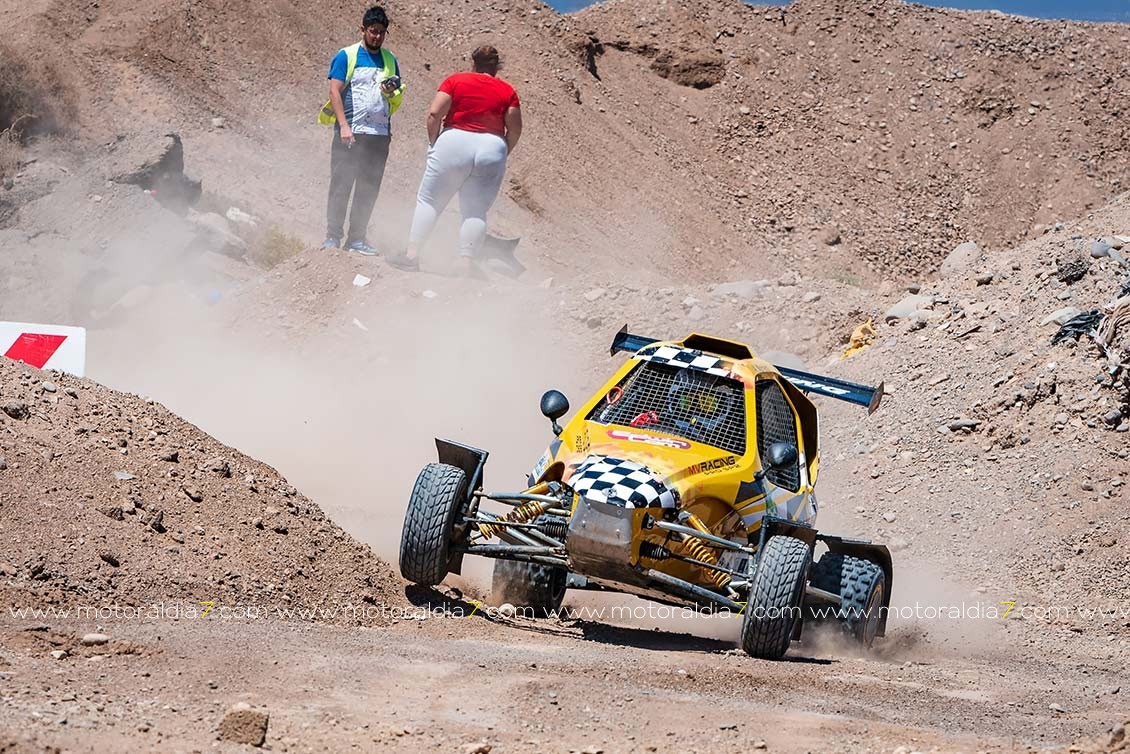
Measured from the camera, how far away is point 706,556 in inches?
354

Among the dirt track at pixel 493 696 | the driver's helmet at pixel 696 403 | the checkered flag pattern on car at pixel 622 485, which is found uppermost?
the driver's helmet at pixel 696 403

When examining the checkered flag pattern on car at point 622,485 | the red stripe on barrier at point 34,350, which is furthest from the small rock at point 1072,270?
the red stripe on barrier at point 34,350

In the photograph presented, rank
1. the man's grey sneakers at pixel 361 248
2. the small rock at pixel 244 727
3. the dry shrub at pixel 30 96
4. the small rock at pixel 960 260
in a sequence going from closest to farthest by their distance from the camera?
the small rock at pixel 244 727, the man's grey sneakers at pixel 361 248, the small rock at pixel 960 260, the dry shrub at pixel 30 96

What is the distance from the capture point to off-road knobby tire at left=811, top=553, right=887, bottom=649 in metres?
9.63

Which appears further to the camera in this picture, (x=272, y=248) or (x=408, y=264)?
(x=272, y=248)

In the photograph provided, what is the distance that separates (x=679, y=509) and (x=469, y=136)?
9258 mm

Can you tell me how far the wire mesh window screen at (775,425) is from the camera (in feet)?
32.6

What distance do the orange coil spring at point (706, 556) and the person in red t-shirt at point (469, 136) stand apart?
9.15 metres

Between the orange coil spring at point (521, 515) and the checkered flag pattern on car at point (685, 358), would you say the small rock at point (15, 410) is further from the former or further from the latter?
the checkered flag pattern on car at point (685, 358)

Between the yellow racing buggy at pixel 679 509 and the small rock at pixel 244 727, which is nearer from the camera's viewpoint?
the small rock at pixel 244 727

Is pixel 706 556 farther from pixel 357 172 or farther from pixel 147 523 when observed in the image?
pixel 357 172

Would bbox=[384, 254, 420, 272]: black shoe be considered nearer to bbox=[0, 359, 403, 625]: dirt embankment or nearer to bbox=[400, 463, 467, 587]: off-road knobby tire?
bbox=[0, 359, 403, 625]: dirt embankment

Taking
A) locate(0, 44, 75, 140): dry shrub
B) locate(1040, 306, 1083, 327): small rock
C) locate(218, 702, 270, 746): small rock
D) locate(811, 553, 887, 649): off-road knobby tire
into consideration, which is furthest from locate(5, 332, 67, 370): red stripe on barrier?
locate(0, 44, 75, 140): dry shrub

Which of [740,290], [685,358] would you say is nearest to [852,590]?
[685,358]
